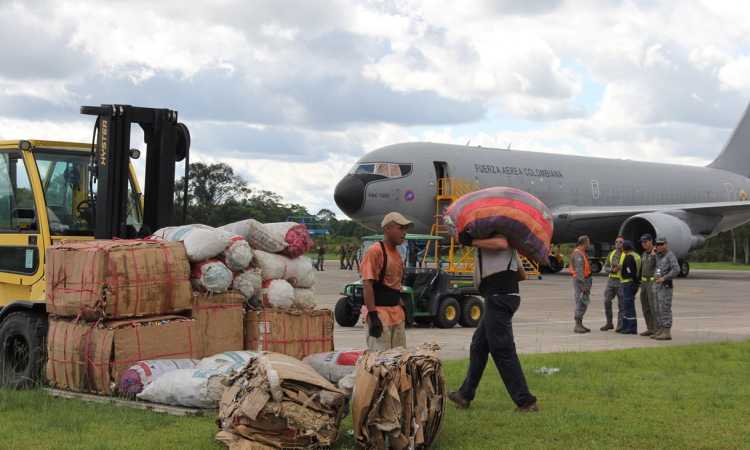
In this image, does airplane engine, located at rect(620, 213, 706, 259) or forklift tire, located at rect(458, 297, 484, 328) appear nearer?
forklift tire, located at rect(458, 297, 484, 328)

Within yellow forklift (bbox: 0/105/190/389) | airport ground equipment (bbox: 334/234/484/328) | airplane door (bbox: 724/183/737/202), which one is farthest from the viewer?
airplane door (bbox: 724/183/737/202)

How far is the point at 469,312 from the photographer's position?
14.7m

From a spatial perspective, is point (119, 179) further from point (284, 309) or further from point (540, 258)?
point (540, 258)

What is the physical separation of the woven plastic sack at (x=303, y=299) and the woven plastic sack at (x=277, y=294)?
230 millimetres

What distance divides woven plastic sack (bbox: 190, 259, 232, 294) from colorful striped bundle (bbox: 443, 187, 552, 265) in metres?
2.28

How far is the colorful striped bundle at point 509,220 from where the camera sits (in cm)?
654

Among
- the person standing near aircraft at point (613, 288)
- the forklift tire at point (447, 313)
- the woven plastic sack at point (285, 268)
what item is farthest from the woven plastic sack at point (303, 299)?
the person standing near aircraft at point (613, 288)

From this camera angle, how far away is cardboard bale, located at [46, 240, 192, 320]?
6.63 metres

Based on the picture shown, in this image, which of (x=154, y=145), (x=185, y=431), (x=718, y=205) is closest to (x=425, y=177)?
(x=718, y=205)

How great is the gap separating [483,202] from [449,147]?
21244 mm

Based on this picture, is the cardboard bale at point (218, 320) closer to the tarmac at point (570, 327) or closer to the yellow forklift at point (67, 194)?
the yellow forklift at point (67, 194)

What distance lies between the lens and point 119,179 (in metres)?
8.20

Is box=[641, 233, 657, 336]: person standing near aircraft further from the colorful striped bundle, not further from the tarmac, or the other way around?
the colorful striped bundle

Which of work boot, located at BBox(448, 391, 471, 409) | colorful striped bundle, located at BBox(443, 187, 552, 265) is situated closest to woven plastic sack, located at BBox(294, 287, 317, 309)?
work boot, located at BBox(448, 391, 471, 409)
